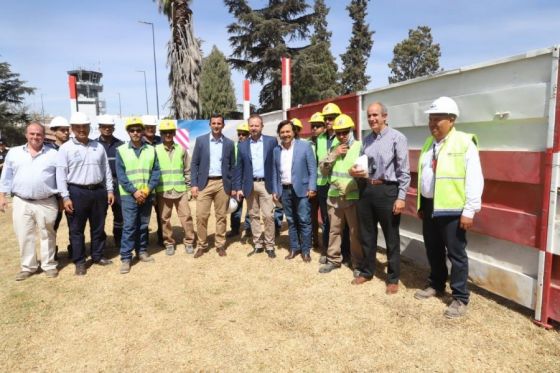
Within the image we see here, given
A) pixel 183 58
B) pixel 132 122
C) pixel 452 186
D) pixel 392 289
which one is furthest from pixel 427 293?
pixel 183 58

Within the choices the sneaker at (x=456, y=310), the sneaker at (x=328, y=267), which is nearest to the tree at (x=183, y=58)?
the sneaker at (x=328, y=267)

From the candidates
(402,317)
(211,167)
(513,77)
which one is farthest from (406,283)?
(211,167)

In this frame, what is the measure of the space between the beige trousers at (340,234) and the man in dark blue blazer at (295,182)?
1.46 feet

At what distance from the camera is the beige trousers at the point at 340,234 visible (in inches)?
167

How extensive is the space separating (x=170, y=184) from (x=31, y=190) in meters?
1.69

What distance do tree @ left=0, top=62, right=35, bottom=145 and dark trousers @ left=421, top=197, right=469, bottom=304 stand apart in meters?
34.9

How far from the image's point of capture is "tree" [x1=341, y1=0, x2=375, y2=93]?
1283 inches

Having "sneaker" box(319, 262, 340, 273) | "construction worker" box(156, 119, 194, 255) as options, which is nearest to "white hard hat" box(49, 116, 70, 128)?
"construction worker" box(156, 119, 194, 255)

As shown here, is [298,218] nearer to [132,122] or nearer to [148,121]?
[132,122]

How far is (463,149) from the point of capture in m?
3.08

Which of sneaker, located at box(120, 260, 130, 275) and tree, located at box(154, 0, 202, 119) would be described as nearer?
sneaker, located at box(120, 260, 130, 275)

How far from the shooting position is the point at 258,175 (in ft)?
17.0

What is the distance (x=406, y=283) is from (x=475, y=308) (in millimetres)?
796

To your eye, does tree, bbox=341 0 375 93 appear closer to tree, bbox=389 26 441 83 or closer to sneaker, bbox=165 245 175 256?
tree, bbox=389 26 441 83
